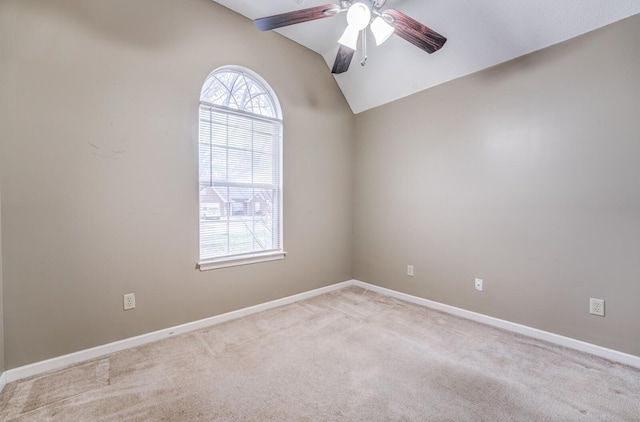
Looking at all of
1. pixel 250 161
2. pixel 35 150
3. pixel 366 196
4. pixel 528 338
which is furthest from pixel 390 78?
pixel 35 150

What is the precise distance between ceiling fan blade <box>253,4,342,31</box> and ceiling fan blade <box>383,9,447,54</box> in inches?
13.9

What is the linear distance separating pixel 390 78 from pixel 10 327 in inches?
151

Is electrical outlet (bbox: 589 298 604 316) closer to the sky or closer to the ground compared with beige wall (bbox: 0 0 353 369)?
closer to the ground

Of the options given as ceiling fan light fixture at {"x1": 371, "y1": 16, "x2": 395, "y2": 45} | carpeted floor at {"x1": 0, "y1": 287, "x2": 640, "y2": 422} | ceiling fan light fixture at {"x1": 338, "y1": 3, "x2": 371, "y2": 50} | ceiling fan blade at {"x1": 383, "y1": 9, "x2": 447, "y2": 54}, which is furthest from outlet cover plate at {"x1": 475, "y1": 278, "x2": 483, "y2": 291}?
ceiling fan light fixture at {"x1": 338, "y1": 3, "x2": 371, "y2": 50}

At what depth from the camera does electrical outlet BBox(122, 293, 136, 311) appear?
2.17 m

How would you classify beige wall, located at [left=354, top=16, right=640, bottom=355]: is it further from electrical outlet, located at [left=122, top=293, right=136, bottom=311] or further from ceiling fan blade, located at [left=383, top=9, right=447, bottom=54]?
electrical outlet, located at [left=122, top=293, right=136, bottom=311]

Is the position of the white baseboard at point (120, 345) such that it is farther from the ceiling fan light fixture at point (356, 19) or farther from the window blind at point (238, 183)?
the ceiling fan light fixture at point (356, 19)

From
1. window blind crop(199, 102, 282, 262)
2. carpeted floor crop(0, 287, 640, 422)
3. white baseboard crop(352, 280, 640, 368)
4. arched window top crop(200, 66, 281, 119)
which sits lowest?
carpeted floor crop(0, 287, 640, 422)

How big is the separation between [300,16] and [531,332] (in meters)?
3.07

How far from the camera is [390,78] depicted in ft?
10.4

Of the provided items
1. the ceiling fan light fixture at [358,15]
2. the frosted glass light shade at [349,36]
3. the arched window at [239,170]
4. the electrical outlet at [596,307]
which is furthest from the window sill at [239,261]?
the electrical outlet at [596,307]

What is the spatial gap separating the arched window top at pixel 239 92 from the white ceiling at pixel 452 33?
1.90ft

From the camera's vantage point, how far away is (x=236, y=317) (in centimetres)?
275

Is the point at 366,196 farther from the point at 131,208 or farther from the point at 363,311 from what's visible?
the point at 131,208
